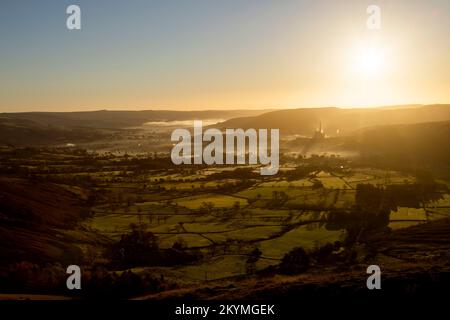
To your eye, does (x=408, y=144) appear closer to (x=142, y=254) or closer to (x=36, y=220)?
(x=142, y=254)

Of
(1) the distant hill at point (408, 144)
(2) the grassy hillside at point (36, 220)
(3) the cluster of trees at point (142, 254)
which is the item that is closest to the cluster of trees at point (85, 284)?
(2) the grassy hillside at point (36, 220)

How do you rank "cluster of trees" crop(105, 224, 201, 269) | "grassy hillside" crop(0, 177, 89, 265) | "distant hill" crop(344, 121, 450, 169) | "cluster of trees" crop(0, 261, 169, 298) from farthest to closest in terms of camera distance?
1. "distant hill" crop(344, 121, 450, 169)
2. "cluster of trees" crop(105, 224, 201, 269)
3. "grassy hillside" crop(0, 177, 89, 265)
4. "cluster of trees" crop(0, 261, 169, 298)

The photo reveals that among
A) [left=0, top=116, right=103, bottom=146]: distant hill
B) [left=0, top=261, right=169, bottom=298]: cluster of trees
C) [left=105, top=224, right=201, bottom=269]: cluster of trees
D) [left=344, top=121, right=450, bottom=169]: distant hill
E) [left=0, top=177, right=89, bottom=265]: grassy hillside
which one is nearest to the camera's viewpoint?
[left=0, top=261, right=169, bottom=298]: cluster of trees

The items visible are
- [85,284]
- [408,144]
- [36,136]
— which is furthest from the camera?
[36,136]

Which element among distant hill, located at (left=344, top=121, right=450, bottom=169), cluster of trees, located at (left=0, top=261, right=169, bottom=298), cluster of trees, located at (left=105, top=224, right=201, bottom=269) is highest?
distant hill, located at (left=344, top=121, right=450, bottom=169)

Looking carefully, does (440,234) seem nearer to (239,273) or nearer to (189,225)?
(239,273)

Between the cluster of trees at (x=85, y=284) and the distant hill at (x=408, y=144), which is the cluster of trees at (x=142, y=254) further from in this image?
the distant hill at (x=408, y=144)

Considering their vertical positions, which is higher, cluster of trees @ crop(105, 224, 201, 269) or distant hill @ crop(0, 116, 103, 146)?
distant hill @ crop(0, 116, 103, 146)

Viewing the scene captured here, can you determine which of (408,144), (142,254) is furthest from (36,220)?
(408,144)

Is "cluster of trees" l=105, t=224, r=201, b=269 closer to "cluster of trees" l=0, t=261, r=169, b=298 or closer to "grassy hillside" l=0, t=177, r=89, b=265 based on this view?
"grassy hillside" l=0, t=177, r=89, b=265

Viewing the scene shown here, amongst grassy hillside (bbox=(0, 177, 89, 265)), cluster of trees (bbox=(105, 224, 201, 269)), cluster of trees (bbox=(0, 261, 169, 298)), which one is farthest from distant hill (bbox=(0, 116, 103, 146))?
cluster of trees (bbox=(0, 261, 169, 298))
